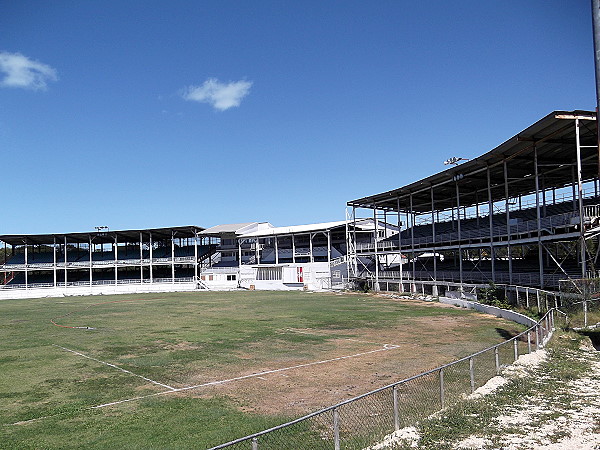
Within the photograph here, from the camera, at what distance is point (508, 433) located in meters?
9.98

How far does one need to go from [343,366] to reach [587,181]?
39.8 m

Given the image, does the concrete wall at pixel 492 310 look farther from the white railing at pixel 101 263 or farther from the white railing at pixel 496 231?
the white railing at pixel 101 263

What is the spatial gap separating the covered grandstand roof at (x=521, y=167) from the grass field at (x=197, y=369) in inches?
519

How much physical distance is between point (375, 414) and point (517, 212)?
42.6 meters

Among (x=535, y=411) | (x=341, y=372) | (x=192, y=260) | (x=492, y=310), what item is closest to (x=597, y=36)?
(x=535, y=411)

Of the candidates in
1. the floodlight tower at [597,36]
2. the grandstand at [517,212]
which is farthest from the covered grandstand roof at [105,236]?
the floodlight tower at [597,36]

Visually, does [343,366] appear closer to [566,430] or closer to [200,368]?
[200,368]

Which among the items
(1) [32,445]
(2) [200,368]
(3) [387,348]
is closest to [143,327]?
(2) [200,368]

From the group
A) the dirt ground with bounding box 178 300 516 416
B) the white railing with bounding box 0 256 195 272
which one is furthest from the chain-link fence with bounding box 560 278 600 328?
the white railing with bounding box 0 256 195 272

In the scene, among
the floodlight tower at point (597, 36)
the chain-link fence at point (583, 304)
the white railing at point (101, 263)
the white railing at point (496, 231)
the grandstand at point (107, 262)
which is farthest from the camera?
the white railing at point (101, 263)

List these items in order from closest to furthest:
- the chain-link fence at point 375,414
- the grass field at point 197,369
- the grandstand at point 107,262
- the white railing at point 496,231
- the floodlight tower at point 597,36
→ 1. the chain-link fence at point 375,414
2. the floodlight tower at point 597,36
3. the grass field at point 197,369
4. the white railing at point 496,231
5. the grandstand at point 107,262

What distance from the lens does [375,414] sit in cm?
1130

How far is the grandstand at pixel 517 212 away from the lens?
3128 cm

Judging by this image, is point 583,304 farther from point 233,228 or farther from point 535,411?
point 233,228
